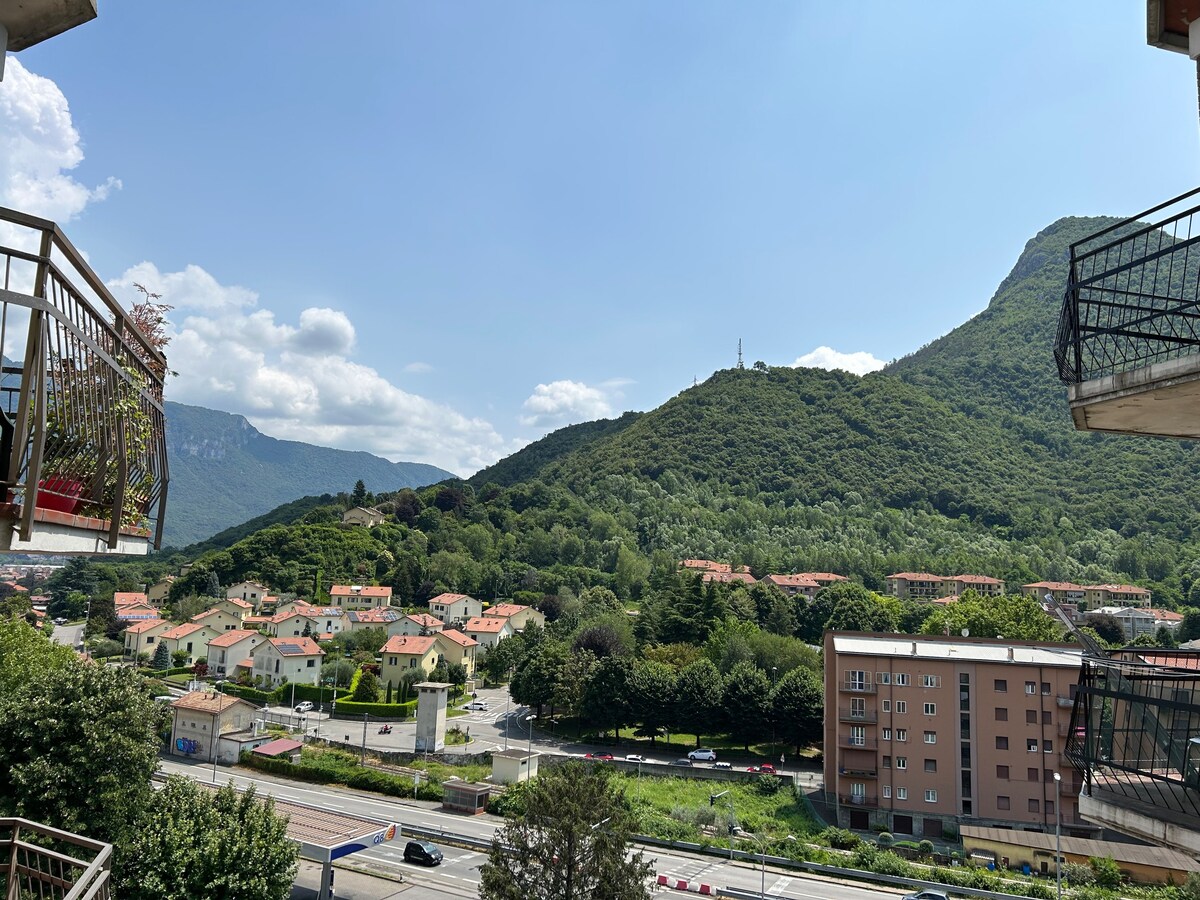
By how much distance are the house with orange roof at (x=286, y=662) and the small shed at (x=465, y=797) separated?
27776mm

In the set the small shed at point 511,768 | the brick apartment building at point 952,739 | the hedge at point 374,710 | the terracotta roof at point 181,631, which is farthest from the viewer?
Answer: the terracotta roof at point 181,631

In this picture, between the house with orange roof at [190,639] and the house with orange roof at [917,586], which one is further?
the house with orange roof at [917,586]

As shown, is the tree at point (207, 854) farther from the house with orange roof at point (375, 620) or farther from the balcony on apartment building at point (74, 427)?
the house with orange roof at point (375, 620)

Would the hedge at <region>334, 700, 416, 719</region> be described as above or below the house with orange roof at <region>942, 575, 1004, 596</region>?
below

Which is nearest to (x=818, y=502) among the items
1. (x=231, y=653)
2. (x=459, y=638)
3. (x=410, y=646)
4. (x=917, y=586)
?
(x=917, y=586)

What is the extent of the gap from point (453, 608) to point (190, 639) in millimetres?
25014

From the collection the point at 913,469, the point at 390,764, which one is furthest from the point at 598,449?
the point at 390,764

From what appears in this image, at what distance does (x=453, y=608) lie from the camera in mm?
82812

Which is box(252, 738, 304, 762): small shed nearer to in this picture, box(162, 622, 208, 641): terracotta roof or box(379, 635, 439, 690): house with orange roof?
box(379, 635, 439, 690): house with orange roof

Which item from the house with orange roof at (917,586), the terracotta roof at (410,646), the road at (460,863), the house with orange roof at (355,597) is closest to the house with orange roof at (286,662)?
the terracotta roof at (410,646)

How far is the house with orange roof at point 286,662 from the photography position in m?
58.1

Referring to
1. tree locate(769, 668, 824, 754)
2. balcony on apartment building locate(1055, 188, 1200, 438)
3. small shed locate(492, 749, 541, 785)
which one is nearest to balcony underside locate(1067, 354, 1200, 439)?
balcony on apartment building locate(1055, 188, 1200, 438)

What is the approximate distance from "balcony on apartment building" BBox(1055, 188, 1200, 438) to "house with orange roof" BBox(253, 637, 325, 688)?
61394mm

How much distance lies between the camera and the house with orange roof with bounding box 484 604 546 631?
78.1 meters
